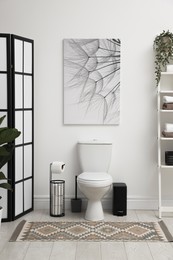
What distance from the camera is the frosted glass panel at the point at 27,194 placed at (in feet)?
17.4

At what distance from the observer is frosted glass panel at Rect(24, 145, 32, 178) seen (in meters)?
5.28

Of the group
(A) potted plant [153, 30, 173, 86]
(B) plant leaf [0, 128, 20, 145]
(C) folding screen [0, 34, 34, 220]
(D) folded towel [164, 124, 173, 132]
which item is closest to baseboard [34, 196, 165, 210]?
(C) folding screen [0, 34, 34, 220]

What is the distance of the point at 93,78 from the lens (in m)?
5.53

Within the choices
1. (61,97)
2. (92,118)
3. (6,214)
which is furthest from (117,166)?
(6,214)

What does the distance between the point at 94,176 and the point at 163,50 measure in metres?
1.65

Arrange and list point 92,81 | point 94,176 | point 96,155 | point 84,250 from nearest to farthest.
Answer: point 84,250, point 94,176, point 96,155, point 92,81

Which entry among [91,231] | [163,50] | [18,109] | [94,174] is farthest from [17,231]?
[163,50]

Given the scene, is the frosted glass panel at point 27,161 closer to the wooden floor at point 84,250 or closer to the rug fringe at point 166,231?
the wooden floor at point 84,250

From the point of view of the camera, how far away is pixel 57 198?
17.4 ft

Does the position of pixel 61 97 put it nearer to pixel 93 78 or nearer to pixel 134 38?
pixel 93 78

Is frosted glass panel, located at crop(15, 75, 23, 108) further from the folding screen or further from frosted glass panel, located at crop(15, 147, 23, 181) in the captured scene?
frosted glass panel, located at crop(15, 147, 23, 181)

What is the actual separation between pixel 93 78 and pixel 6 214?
1.87 m

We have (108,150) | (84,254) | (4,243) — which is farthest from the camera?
(108,150)

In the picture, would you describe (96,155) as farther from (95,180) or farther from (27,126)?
(27,126)
